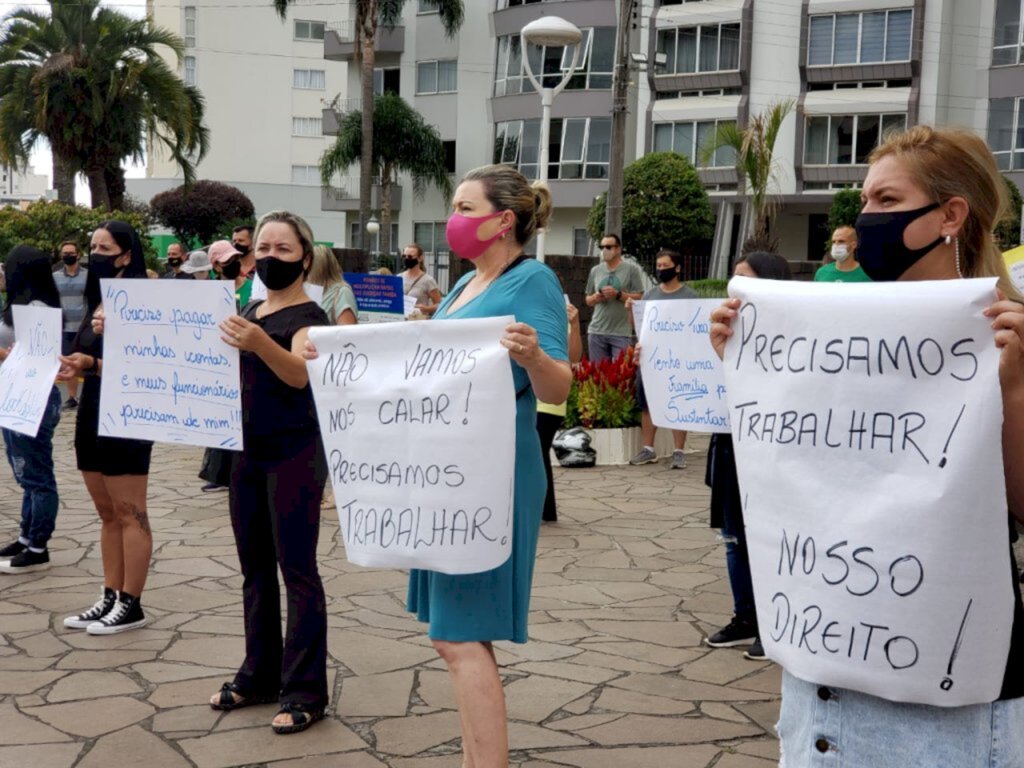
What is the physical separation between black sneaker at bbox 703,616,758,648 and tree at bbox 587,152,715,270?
29197mm

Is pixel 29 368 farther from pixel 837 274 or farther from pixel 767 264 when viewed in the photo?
pixel 837 274

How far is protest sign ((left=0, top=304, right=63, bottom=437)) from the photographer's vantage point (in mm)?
6520

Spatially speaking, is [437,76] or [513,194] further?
[437,76]

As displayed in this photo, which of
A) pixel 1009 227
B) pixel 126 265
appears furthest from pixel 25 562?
pixel 1009 227

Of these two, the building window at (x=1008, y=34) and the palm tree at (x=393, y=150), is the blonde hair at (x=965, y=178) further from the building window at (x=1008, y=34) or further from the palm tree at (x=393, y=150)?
the palm tree at (x=393, y=150)

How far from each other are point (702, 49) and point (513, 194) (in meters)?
39.0

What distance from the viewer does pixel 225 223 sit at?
5578 centimetres

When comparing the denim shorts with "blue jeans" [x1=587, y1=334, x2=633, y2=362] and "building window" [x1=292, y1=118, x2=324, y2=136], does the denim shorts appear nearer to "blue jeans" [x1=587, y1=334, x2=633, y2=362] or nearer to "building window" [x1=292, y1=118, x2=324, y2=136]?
"blue jeans" [x1=587, y1=334, x2=633, y2=362]

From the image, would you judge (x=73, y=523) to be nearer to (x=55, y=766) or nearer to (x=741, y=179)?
(x=55, y=766)

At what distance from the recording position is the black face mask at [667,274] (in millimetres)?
10430

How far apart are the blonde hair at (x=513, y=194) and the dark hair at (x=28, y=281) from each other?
3.86 m

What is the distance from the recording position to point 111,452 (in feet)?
19.2

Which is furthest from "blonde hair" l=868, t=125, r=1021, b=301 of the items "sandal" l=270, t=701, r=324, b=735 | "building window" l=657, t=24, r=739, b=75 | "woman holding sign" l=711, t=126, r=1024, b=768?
"building window" l=657, t=24, r=739, b=75

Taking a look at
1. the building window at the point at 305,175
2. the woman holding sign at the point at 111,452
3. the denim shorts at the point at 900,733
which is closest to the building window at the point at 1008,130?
the woman holding sign at the point at 111,452
